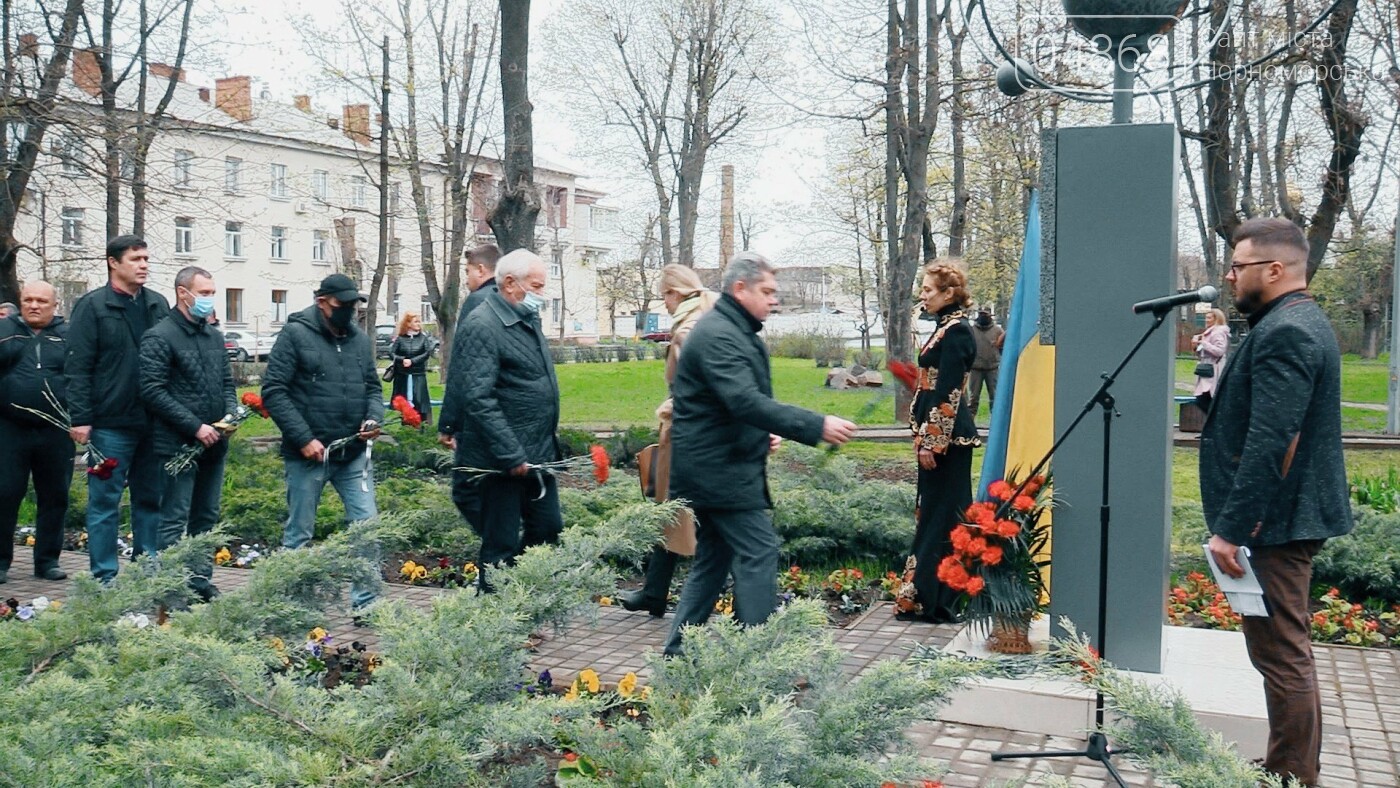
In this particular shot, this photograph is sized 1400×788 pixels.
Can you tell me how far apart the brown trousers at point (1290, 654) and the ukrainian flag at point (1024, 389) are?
1.75 meters

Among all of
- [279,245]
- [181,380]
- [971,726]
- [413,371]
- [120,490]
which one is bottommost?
[971,726]

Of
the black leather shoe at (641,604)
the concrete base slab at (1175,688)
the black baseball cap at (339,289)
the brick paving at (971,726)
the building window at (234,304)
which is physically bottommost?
the brick paving at (971,726)

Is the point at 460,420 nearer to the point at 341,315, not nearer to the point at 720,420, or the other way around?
the point at 341,315

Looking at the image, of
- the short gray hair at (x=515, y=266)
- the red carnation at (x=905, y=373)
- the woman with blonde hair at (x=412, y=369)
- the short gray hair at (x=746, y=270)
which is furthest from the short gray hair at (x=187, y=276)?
A: the woman with blonde hair at (x=412, y=369)

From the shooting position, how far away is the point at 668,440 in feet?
21.9

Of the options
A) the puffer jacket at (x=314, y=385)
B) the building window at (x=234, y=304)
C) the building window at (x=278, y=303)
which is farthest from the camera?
the building window at (x=278, y=303)

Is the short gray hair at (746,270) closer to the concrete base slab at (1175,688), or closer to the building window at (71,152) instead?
the concrete base slab at (1175,688)

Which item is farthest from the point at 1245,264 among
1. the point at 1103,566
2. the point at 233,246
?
Result: the point at 233,246

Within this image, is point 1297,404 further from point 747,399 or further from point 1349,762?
point 747,399

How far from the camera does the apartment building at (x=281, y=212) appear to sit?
16495mm

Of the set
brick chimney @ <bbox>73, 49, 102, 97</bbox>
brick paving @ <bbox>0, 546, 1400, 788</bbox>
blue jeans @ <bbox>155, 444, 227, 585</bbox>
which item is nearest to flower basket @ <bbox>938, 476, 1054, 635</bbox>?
brick paving @ <bbox>0, 546, 1400, 788</bbox>

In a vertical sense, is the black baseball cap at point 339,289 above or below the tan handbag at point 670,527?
above

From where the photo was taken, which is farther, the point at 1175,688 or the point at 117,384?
the point at 117,384

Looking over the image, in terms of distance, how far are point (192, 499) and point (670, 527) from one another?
9.48ft
